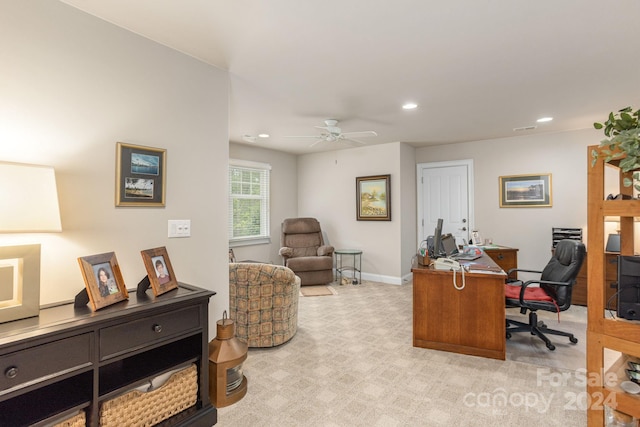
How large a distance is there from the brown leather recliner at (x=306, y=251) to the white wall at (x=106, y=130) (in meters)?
2.82

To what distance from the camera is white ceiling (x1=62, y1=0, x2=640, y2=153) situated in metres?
1.85

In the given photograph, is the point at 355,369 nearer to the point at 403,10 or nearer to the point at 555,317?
the point at 403,10

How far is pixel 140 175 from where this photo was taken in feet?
6.81

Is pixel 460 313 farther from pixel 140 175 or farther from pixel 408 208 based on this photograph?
pixel 408 208

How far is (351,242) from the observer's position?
6.09 metres

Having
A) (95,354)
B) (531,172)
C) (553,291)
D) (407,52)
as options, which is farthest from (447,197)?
(95,354)

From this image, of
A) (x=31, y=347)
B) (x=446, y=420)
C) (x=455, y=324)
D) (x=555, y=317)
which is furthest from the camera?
(x=555, y=317)

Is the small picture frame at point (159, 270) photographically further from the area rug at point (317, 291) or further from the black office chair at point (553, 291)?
the area rug at point (317, 291)

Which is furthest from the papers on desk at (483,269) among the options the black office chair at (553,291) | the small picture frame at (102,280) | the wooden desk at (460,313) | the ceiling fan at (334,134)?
the small picture frame at (102,280)

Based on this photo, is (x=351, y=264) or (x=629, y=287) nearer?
(x=629, y=287)

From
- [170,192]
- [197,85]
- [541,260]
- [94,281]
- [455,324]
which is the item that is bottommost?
[455,324]

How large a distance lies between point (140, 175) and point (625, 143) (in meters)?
2.76

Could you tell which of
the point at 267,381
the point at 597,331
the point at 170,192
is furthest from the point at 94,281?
the point at 597,331

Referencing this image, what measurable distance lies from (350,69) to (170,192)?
1735mm
